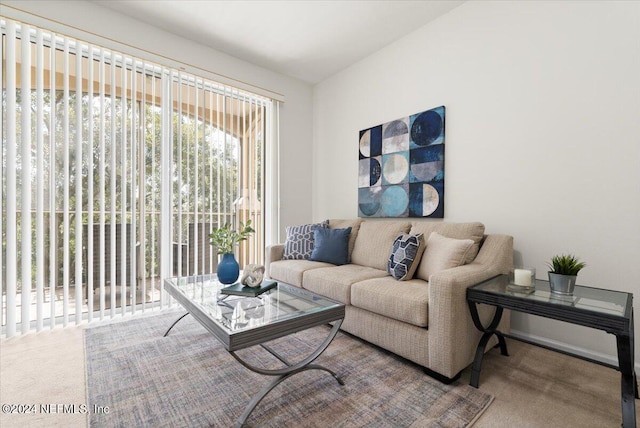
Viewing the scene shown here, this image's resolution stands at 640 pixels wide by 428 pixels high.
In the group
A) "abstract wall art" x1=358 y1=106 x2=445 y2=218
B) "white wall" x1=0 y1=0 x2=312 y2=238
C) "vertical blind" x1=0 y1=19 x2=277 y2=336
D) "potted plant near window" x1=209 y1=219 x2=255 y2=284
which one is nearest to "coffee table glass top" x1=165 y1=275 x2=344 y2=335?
"potted plant near window" x1=209 y1=219 x2=255 y2=284

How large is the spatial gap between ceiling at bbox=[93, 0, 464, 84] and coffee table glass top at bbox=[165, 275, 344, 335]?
7.92 feet

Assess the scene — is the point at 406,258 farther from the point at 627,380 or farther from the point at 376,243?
the point at 627,380

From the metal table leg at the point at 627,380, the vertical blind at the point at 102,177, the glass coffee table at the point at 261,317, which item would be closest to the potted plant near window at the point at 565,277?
the metal table leg at the point at 627,380

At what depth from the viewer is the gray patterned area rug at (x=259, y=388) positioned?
4.56 feet

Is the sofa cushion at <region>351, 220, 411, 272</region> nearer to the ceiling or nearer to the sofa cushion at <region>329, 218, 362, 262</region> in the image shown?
the sofa cushion at <region>329, 218, 362, 262</region>

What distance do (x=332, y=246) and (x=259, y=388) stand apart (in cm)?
155

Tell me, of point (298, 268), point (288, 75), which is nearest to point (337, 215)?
point (298, 268)

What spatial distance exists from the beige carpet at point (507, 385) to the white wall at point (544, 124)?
347mm

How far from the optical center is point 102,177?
2623 millimetres

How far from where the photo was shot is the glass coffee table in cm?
131

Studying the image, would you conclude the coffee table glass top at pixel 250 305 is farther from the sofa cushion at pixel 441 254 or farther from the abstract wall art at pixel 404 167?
the abstract wall art at pixel 404 167

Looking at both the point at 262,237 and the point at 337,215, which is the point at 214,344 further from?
the point at 337,215

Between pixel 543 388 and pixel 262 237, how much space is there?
3049 millimetres

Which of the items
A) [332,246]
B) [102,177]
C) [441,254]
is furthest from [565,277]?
[102,177]
